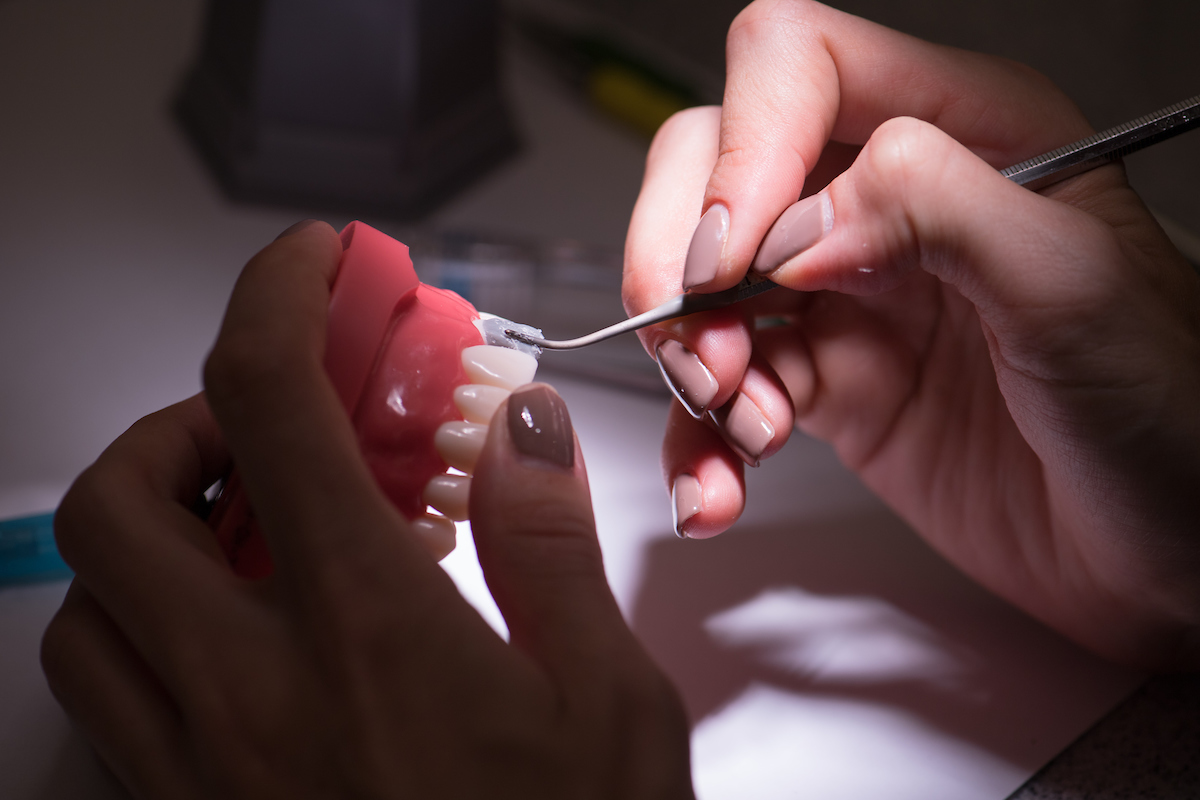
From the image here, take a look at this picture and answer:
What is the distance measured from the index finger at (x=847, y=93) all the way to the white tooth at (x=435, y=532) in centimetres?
28

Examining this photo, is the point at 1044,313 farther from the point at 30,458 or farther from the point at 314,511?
the point at 30,458

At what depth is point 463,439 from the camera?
44 centimetres

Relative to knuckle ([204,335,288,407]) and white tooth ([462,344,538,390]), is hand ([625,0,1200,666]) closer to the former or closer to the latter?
white tooth ([462,344,538,390])

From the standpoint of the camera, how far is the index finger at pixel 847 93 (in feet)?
1.90

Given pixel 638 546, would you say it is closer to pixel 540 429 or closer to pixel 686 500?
pixel 686 500

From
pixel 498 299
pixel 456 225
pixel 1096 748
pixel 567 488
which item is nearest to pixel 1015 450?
pixel 1096 748

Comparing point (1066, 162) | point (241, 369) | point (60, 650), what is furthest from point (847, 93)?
point (60, 650)

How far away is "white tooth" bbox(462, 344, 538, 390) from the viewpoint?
Result: 468mm

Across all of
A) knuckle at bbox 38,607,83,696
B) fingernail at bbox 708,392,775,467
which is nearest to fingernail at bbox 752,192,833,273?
fingernail at bbox 708,392,775,467

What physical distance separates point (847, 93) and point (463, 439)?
433mm

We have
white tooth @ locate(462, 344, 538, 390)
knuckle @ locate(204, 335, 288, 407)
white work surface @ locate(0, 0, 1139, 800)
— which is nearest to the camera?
knuckle @ locate(204, 335, 288, 407)

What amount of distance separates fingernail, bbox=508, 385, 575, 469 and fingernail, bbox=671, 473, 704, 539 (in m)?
0.19

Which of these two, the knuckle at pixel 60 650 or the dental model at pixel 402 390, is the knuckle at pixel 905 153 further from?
the knuckle at pixel 60 650

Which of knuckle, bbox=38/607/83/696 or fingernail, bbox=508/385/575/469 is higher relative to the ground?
fingernail, bbox=508/385/575/469
